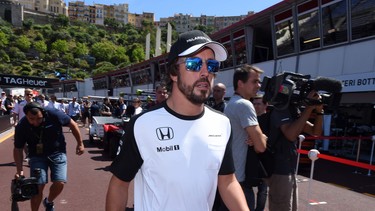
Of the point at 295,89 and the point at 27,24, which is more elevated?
the point at 27,24

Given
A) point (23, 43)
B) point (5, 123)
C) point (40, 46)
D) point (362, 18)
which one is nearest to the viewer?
point (362, 18)

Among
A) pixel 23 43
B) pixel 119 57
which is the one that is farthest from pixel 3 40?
pixel 119 57

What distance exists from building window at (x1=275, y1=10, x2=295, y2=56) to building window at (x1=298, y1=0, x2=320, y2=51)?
0.56 meters

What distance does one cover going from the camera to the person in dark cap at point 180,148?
192 cm

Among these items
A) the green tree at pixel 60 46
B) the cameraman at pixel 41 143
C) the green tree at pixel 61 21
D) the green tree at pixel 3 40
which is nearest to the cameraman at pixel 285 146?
the cameraman at pixel 41 143

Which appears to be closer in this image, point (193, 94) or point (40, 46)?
point (193, 94)

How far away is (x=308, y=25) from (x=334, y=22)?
143 cm

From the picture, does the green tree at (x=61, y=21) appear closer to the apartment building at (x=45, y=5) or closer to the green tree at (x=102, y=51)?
the apartment building at (x=45, y=5)

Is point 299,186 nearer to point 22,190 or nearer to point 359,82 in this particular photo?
point 22,190

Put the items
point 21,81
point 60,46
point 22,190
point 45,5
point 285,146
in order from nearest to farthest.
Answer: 1. point 22,190
2. point 285,146
3. point 21,81
4. point 60,46
5. point 45,5

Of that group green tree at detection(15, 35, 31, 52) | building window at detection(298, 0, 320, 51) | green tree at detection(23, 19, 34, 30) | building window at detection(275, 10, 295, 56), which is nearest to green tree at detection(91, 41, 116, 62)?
green tree at detection(15, 35, 31, 52)

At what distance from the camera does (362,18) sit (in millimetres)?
12984

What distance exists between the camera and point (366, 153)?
1433 centimetres

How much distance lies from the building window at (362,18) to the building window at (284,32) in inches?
137
